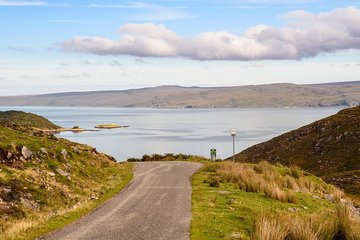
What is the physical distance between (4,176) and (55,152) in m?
8.22

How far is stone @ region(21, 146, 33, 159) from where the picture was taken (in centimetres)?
2725

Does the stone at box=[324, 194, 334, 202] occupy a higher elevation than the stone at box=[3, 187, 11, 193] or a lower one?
lower

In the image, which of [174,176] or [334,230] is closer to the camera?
[334,230]

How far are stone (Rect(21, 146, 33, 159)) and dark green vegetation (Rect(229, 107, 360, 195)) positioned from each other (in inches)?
1368

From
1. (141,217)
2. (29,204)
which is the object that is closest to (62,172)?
(29,204)

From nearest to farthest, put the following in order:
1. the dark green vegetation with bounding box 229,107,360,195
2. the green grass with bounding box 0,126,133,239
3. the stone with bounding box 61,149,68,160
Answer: the green grass with bounding box 0,126,133,239
the stone with bounding box 61,149,68,160
the dark green vegetation with bounding box 229,107,360,195

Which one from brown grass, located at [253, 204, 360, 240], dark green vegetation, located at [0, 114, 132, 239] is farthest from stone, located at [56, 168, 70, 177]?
brown grass, located at [253, 204, 360, 240]

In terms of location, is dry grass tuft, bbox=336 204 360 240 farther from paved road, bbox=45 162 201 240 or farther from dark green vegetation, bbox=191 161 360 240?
paved road, bbox=45 162 201 240

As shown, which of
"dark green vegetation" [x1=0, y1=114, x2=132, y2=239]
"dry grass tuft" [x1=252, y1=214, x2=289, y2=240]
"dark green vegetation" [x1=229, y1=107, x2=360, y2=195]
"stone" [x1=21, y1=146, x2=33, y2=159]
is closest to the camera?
"dry grass tuft" [x1=252, y1=214, x2=289, y2=240]

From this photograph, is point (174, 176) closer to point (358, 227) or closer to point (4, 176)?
point (4, 176)

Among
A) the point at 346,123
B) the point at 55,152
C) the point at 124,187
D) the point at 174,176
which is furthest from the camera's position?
the point at 346,123

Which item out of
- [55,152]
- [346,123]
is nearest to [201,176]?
[55,152]

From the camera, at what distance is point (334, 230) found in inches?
589

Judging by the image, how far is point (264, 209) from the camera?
17469 mm
